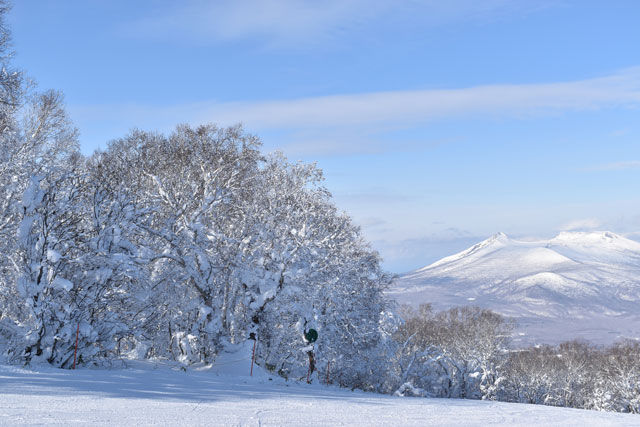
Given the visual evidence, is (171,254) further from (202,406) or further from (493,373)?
(493,373)

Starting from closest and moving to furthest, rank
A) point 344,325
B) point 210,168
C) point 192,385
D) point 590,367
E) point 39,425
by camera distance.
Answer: point 39,425
point 192,385
point 210,168
point 344,325
point 590,367

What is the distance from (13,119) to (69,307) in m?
15.0

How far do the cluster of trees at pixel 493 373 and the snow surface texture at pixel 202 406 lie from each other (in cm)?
2167

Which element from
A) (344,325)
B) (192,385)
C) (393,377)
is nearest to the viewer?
(192,385)

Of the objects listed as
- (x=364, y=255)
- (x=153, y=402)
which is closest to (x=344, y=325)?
(x=364, y=255)

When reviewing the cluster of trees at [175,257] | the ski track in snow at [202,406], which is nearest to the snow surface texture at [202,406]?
the ski track in snow at [202,406]

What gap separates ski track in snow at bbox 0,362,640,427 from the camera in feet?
34.7

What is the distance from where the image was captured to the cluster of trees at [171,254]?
1673 cm

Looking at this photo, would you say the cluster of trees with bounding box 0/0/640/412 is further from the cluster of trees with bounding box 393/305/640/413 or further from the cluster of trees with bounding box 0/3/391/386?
the cluster of trees with bounding box 393/305/640/413

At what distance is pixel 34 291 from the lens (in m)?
16.0

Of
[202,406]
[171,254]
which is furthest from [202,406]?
[171,254]

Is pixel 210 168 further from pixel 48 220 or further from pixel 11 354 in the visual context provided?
pixel 11 354

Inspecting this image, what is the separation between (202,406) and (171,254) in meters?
11.3

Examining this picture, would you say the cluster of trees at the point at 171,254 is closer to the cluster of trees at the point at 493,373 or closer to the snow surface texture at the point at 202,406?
the snow surface texture at the point at 202,406
